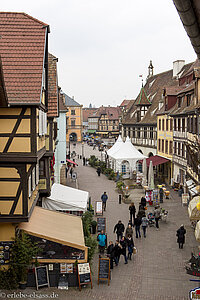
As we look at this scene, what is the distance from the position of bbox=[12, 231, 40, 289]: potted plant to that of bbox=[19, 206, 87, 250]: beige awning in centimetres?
40

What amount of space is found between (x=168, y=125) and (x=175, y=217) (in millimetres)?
15773

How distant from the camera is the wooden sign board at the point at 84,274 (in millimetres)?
11531

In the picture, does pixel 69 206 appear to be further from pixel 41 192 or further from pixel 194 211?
pixel 194 211

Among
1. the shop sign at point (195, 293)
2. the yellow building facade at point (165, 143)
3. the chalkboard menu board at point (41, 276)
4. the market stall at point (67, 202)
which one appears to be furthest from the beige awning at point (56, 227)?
the yellow building facade at point (165, 143)

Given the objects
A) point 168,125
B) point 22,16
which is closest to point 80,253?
point 22,16

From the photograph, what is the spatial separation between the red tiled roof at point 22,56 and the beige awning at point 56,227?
422 cm

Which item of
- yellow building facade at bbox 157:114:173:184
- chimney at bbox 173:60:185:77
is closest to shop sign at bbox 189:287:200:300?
yellow building facade at bbox 157:114:173:184

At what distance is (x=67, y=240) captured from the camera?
12.1 m

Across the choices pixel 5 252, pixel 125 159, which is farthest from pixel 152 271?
pixel 125 159

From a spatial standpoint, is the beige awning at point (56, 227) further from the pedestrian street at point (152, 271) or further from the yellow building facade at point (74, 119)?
the yellow building facade at point (74, 119)

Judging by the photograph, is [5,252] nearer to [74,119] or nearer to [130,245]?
[130,245]

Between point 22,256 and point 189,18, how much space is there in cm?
1030

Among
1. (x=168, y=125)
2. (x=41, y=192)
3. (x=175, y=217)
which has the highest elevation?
(x=168, y=125)

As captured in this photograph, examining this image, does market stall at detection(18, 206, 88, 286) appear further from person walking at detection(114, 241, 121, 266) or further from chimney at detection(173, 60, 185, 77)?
chimney at detection(173, 60, 185, 77)
